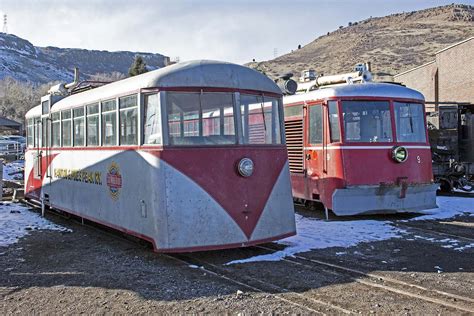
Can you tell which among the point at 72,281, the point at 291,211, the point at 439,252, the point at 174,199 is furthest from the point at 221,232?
the point at 439,252

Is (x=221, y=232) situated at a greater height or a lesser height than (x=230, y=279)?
greater

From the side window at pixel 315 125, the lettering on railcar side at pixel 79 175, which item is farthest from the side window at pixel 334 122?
the lettering on railcar side at pixel 79 175

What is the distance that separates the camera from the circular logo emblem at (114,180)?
8.60 metres

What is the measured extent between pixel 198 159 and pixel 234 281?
1822 mm

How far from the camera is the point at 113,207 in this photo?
8.86m

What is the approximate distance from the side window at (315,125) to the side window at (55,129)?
5.48 meters

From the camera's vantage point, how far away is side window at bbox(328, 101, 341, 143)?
1140 centimetres

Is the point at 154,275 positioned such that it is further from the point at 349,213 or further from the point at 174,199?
the point at 349,213

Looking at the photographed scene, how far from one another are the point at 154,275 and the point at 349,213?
5.35m

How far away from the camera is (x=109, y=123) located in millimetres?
8992

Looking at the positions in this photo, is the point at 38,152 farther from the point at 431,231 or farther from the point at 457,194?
the point at 457,194

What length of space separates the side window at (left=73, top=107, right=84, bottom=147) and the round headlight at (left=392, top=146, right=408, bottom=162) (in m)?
6.28

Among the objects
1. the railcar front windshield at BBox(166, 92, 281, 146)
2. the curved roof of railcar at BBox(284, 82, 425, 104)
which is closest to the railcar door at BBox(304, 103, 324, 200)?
the curved roof of railcar at BBox(284, 82, 425, 104)

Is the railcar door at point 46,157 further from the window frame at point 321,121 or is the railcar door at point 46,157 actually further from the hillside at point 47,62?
the hillside at point 47,62
